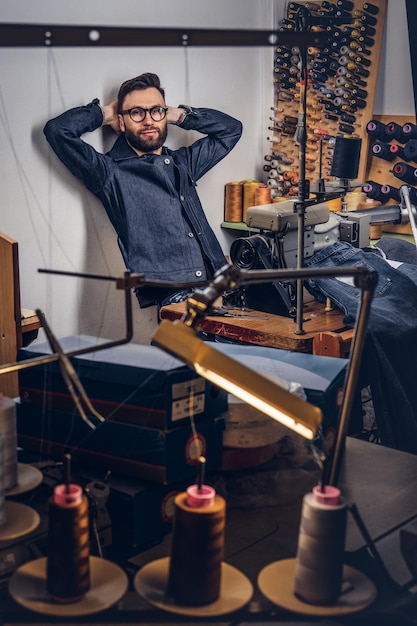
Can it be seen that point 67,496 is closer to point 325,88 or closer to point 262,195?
point 262,195

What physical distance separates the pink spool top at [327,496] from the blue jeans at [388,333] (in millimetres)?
1828

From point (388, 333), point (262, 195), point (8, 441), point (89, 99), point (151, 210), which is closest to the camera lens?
point (8, 441)

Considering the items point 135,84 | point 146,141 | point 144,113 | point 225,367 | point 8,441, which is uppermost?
point 135,84

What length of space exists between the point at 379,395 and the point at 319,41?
→ 1382 millimetres

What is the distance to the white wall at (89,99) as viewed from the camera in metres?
3.94

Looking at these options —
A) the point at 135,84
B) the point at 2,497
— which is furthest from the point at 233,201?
the point at 2,497

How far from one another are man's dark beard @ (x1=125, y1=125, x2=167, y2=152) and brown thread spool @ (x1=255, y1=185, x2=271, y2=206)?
625 mm

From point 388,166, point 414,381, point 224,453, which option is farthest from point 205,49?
point 224,453

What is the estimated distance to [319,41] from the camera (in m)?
2.48

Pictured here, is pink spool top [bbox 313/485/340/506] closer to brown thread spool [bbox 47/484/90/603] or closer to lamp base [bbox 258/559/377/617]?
lamp base [bbox 258/559/377/617]

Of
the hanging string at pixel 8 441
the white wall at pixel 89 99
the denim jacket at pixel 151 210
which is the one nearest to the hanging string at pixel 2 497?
the hanging string at pixel 8 441

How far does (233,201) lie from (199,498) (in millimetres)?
3716

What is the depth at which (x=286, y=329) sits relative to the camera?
10.7 feet

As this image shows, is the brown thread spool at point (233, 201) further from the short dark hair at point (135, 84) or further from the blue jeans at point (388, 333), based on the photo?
the blue jeans at point (388, 333)
